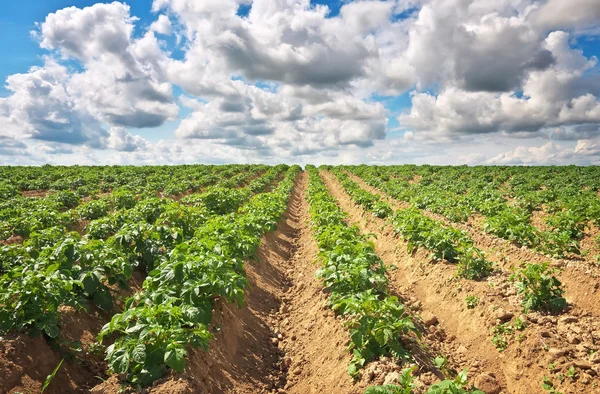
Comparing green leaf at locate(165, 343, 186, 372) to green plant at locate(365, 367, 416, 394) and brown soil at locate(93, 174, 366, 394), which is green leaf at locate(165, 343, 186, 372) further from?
green plant at locate(365, 367, 416, 394)

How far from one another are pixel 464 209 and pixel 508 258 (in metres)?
6.26

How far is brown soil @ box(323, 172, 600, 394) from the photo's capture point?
15.7 ft

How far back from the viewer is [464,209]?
49.9ft

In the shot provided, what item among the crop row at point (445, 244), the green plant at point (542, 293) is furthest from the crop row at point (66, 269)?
the green plant at point (542, 293)

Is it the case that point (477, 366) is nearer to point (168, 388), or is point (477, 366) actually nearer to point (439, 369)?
point (439, 369)

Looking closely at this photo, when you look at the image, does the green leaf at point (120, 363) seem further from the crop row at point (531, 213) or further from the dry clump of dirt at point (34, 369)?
the crop row at point (531, 213)

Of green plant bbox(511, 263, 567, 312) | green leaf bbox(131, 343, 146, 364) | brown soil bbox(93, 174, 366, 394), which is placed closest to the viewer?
green leaf bbox(131, 343, 146, 364)

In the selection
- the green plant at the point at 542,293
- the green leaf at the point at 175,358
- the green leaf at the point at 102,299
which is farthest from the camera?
the green plant at the point at 542,293

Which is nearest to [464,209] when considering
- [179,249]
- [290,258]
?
[290,258]

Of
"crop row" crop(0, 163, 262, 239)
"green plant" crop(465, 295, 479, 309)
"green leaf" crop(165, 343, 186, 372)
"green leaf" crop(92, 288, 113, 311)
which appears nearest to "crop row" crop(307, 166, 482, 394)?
"green plant" crop(465, 295, 479, 309)

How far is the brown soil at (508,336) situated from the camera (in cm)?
480

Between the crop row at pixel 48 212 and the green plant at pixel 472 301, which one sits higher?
the crop row at pixel 48 212

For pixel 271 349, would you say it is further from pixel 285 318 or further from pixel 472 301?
pixel 472 301

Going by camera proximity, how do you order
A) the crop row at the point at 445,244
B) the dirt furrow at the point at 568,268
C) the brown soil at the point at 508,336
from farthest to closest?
1. the crop row at the point at 445,244
2. the dirt furrow at the point at 568,268
3. the brown soil at the point at 508,336
